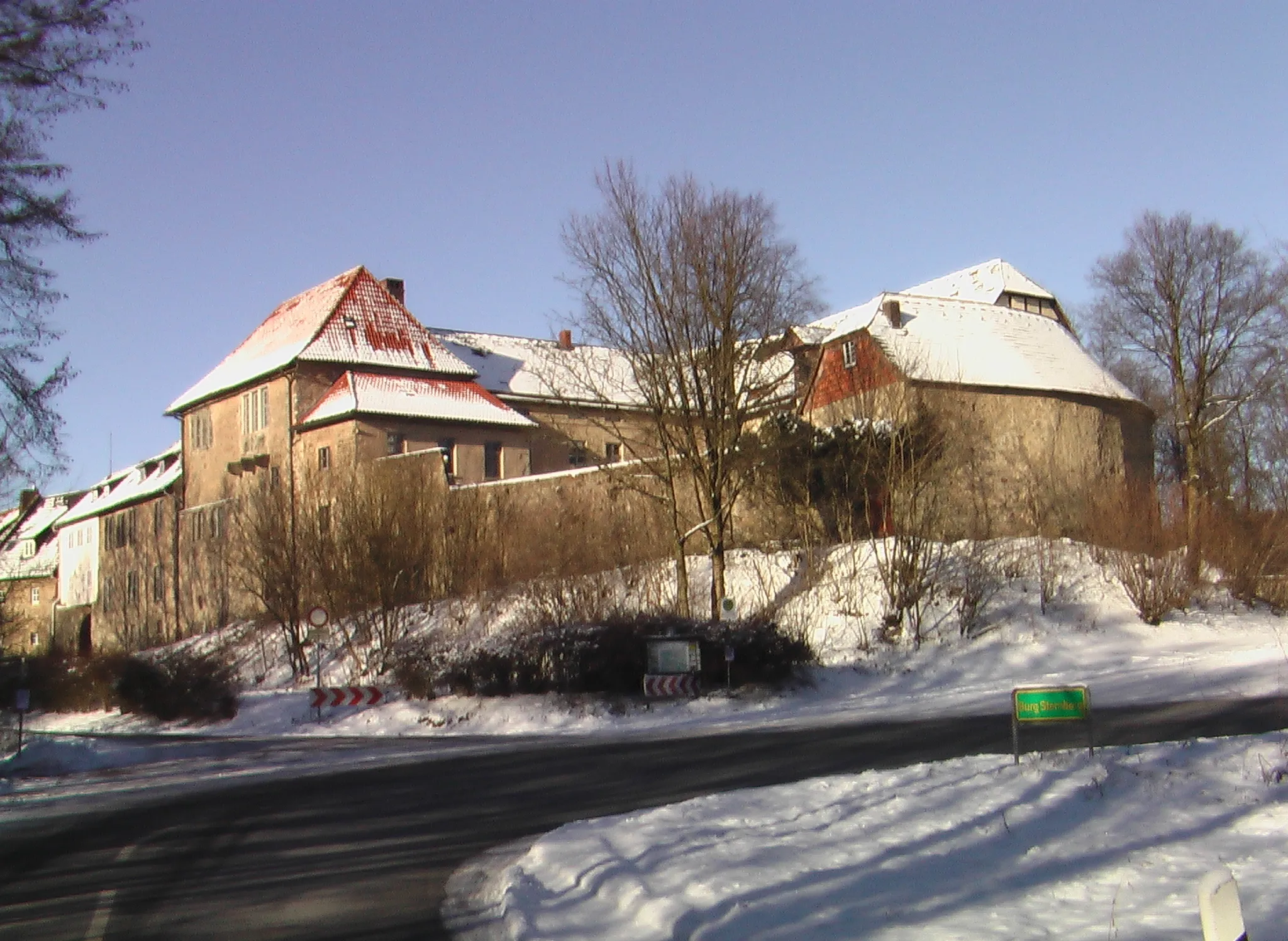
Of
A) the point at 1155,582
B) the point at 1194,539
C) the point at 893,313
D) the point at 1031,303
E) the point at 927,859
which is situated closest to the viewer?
the point at 927,859

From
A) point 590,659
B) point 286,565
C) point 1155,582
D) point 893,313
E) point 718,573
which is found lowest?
→ point 590,659

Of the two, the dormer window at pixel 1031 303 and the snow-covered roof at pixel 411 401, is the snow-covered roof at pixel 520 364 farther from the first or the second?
the dormer window at pixel 1031 303

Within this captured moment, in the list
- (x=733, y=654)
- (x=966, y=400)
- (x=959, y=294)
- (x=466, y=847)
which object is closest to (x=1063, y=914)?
(x=466, y=847)

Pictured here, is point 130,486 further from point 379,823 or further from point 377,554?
point 379,823

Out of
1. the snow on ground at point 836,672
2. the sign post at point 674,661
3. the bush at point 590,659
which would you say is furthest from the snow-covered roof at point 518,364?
the sign post at point 674,661

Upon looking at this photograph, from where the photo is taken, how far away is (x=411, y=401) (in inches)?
2160

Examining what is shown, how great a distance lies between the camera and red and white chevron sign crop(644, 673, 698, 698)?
92.1 ft

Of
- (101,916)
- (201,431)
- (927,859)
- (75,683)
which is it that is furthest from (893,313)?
(101,916)

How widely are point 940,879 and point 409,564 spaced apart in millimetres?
31600

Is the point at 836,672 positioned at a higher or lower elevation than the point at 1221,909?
lower

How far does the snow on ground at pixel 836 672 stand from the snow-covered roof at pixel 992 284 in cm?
3155

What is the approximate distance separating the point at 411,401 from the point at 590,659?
28256 mm

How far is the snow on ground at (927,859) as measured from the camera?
8336mm

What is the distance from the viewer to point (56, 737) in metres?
30.4
